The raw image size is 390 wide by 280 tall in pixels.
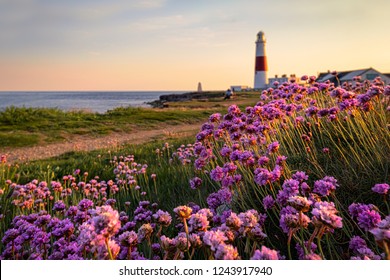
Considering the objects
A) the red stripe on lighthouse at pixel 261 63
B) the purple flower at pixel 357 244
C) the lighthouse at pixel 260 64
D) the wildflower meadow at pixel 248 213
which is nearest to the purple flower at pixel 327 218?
the wildflower meadow at pixel 248 213

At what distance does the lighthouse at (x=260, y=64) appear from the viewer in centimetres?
5172

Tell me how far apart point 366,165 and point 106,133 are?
13.0 m

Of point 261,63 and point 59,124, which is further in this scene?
point 261,63

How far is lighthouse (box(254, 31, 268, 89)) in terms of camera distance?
51719mm

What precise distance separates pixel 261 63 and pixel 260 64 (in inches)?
12.8

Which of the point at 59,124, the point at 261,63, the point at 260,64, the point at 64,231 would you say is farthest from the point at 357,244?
the point at 260,64

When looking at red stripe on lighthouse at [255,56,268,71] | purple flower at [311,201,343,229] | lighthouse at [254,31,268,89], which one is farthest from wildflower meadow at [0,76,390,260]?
red stripe on lighthouse at [255,56,268,71]

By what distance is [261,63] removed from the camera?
5456 cm

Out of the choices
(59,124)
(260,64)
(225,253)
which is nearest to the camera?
(225,253)

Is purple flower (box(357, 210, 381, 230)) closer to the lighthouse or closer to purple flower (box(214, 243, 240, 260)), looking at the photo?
purple flower (box(214, 243, 240, 260))

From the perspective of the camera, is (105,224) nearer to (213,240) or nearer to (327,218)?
(213,240)

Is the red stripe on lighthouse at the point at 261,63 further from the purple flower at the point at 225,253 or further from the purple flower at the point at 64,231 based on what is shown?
the purple flower at the point at 225,253

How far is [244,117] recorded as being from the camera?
4.02 m

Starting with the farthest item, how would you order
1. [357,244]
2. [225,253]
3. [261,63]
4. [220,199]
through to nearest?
[261,63]
[220,199]
[357,244]
[225,253]
